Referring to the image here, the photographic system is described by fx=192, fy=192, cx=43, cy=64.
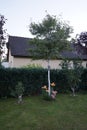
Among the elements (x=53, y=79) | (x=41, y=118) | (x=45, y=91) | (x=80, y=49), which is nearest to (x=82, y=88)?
(x=53, y=79)

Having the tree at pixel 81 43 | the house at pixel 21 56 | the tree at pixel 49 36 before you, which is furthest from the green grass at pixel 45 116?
the tree at pixel 81 43

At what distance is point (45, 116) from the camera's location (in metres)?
8.46

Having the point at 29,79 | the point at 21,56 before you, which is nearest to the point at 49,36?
the point at 29,79

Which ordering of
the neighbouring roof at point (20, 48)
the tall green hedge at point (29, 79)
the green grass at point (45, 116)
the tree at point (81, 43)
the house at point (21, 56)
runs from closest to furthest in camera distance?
the green grass at point (45, 116) → the tall green hedge at point (29, 79) → the house at point (21, 56) → the neighbouring roof at point (20, 48) → the tree at point (81, 43)

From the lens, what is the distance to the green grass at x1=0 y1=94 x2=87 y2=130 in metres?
7.18

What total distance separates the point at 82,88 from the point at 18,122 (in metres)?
9.23

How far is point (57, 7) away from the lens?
1387 cm

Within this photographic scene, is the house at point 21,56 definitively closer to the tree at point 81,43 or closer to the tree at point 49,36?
the tree at point 81,43

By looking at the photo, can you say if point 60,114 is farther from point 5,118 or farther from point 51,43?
point 51,43

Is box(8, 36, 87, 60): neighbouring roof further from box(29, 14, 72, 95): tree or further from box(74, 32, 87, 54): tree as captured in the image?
box(29, 14, 72, 95): tree

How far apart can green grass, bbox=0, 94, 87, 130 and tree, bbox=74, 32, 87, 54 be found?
14527mm

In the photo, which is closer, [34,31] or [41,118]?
[41,118]

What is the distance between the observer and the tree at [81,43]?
2489 cm

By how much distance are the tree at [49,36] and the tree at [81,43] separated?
41.0ft
